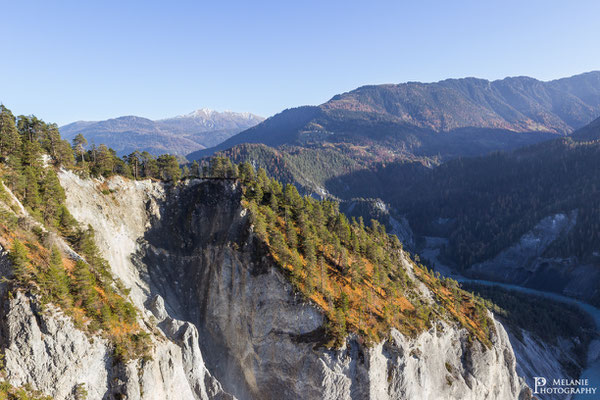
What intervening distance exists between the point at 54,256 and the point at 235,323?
3149 cm

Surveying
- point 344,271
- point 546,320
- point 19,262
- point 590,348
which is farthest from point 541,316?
point 19,262

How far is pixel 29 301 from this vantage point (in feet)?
105

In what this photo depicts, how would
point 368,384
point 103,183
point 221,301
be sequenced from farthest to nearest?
point 103,183 → point 221,301 → point 368,384

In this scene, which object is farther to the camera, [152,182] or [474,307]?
[474,307]

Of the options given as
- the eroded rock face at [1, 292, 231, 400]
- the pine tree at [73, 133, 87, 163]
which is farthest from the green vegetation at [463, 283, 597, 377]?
the pine tree at [73, 133, 87, 163]

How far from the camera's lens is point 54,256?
35500 millimetres

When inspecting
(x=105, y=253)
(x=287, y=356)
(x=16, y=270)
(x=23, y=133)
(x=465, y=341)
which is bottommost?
Result: (x=465, y=341)

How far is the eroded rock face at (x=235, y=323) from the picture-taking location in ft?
166

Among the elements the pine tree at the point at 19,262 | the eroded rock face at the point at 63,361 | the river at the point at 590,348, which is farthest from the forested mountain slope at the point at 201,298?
the river at the point at 590,348

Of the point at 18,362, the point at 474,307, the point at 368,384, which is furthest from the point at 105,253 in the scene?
the point at 474,307

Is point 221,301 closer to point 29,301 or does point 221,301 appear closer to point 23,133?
point 29,301

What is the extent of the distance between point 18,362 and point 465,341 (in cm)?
7215

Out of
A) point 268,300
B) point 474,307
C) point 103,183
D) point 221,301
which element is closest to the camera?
point 268,300

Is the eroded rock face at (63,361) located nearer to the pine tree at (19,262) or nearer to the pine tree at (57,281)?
the pine tree at (57,281)
